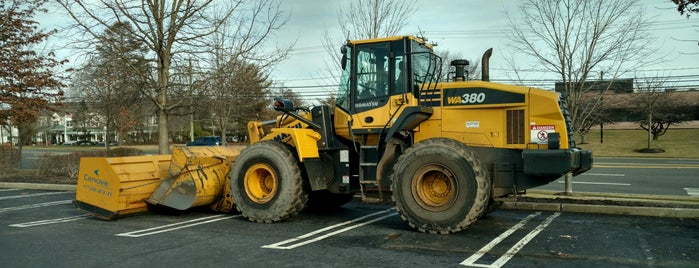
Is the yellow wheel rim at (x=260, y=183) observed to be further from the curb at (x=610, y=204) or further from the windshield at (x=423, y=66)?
the curb at (x=610, y=204)

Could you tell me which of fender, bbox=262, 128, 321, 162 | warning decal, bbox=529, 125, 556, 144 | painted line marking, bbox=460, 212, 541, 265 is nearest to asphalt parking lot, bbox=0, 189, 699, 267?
painted line marking, bbox=460, 212, 541, 265

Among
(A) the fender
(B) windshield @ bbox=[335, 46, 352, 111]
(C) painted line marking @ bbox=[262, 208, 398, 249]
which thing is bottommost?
(C) painted line marking @ bbox=[262, 208, 398, 249]

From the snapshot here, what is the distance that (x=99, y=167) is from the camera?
30.1ft

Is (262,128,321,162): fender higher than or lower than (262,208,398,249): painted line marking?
higher

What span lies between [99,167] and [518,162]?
673cm

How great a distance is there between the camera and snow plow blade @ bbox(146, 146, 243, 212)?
9156 millimetres

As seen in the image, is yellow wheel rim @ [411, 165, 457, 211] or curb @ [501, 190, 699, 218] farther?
curb @ [501, 190, 699, 218]

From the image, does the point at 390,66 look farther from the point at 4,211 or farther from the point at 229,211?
the point at 4,211

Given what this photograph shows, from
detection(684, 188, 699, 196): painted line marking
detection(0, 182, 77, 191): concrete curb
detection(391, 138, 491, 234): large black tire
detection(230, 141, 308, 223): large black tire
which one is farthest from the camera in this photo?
detection(0, 182, 77, 191): concrete curb

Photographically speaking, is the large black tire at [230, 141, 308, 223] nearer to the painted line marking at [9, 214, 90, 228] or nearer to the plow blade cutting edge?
the plow blade cutting edge

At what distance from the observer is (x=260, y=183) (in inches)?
357

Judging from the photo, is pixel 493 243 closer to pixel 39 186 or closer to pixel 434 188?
pixel 434 188

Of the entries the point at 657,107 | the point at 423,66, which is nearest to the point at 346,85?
the point at 423,66

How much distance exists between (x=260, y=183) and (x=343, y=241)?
2.36 m
